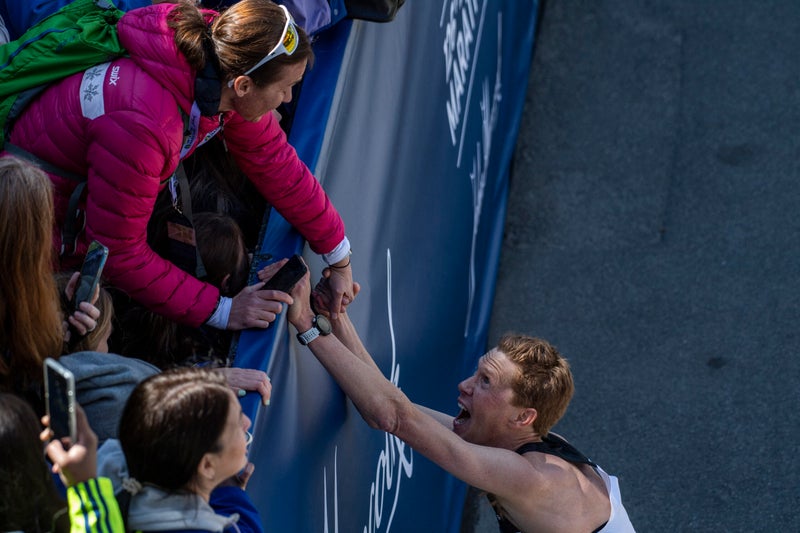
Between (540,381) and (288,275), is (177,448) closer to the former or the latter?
(288,275)

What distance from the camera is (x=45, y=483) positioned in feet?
4.83

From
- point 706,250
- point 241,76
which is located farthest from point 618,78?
point 241,76

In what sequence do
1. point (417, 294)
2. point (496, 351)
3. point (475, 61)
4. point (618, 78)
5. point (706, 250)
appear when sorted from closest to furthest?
point (496, 351) → point (417, 294) → point (475, 61) → point (706, 250) → point (618, 78)

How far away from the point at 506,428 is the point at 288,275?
2.36 feet

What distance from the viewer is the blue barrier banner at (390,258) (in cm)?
216

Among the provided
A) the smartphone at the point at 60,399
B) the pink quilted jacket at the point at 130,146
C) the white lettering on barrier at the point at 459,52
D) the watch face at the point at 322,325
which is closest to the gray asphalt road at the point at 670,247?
the white lettering on barrier at the point at 459,52

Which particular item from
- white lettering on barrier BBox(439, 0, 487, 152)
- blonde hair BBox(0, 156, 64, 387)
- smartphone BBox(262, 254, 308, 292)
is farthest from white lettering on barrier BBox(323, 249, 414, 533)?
white lettering on barrier BBox(439, 0, 487, 152)

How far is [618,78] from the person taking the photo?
589cm

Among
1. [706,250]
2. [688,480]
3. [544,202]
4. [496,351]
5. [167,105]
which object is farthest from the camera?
[544,202]

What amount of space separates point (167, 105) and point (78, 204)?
0.31 metres

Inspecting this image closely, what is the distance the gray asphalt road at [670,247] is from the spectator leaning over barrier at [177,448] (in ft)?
8.09

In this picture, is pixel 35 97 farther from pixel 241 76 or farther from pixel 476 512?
pixel 476 512

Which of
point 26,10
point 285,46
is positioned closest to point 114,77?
point 285,46

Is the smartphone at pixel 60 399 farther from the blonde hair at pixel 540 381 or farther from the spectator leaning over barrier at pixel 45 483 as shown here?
the blonde hair at pixel 540 381
